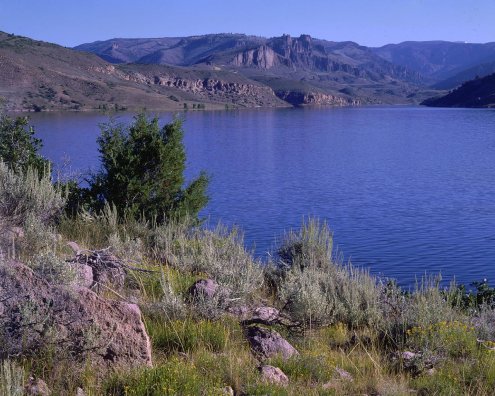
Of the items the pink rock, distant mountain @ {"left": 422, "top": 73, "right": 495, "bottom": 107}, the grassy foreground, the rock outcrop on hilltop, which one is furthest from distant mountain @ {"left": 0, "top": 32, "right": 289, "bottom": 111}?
the rock outcrop on hilltop

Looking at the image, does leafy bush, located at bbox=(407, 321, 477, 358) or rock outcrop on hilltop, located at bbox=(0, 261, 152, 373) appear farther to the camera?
leafy bush, located at bbox=(407, 321, 477, 358)

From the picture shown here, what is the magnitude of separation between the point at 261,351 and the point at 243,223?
1389 cm

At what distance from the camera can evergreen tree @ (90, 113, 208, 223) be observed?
424 inches

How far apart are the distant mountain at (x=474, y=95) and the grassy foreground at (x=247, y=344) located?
11018cm

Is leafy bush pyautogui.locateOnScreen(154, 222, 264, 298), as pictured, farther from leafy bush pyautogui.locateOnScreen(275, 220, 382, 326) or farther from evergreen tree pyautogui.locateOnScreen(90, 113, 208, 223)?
evergreen tree pyautogui.locateOnScreen(90, 113, 208, 223)

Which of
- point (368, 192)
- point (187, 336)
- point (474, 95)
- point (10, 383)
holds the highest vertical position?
point (474, 95)

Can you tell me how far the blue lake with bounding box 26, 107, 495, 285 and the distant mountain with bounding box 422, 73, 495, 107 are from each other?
6877 centimetres

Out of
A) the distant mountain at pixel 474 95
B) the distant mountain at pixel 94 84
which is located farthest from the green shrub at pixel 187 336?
the distant mountain at pixel 474 95

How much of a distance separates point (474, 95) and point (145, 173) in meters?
123

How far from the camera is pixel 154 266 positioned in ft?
23.0

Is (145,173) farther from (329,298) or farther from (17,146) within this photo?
(329,298)

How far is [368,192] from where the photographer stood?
24.7 metres

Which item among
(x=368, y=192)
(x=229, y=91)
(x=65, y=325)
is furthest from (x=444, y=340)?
(x=229, y=91)

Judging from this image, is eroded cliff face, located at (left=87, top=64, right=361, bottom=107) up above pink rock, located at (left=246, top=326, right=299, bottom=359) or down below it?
above
